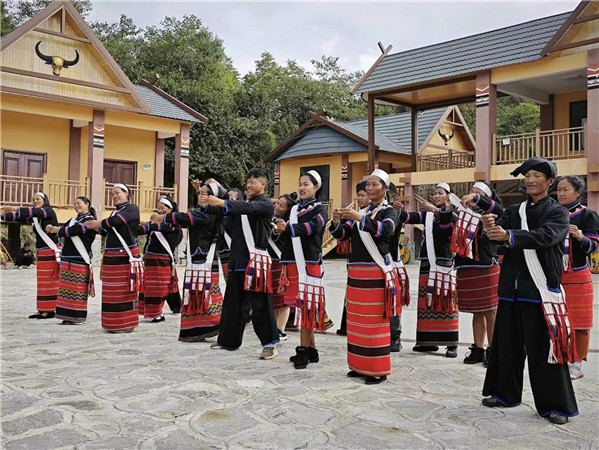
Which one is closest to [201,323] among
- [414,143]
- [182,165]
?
[182,165]

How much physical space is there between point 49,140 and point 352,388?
54.1ft

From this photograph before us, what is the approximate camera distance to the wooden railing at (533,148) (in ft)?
52.6

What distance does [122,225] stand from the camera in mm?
7031

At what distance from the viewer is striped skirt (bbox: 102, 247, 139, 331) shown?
706cm

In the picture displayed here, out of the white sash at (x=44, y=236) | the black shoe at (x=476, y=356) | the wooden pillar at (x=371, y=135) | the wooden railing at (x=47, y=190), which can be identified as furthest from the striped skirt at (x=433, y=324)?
the wooden pillar at (x=371, y=135)

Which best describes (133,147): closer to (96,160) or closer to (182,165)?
(182,165)

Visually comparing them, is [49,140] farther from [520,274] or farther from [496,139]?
[520,274]

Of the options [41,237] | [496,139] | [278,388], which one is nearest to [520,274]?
[278,388]

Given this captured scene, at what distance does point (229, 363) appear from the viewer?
5.50 metres

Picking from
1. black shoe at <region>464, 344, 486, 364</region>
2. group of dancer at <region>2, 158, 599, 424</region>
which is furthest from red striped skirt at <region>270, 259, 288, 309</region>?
black shoe at <region>464, 344, 486, 364</region>

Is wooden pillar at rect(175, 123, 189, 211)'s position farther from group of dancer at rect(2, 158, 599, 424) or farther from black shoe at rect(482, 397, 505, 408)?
black shoe at rect(482, 397, 505, 408)

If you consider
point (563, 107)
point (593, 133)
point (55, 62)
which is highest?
point (55, 62)

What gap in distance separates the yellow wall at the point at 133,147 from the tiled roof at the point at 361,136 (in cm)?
611

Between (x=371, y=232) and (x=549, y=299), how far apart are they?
1.42 meters
